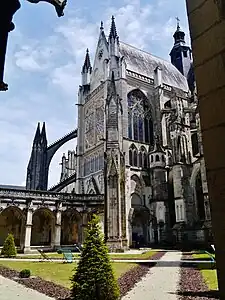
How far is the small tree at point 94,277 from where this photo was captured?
641 cm

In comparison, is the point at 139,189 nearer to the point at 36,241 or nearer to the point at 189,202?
the point at 189,202

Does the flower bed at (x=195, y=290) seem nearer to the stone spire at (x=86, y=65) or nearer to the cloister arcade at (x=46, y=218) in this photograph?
the cloister arcade at (x=46, y=218)

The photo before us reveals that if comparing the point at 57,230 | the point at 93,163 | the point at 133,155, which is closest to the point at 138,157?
the point at 133,155

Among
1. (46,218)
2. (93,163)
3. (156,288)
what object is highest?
(93,163)

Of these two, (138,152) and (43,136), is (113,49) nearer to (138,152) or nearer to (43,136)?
(138,152)

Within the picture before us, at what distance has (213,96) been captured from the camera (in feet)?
5.73

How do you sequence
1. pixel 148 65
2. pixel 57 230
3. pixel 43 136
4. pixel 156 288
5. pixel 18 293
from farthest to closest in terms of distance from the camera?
pixel 43 136 → pixel 148 65 → pixel 57 230 → pixel 156 288 → pixel 18 293

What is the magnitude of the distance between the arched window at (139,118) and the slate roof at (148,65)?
4.52 meters

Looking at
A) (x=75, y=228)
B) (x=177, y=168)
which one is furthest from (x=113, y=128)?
(x=75, y=228)

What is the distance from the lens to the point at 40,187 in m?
48.6

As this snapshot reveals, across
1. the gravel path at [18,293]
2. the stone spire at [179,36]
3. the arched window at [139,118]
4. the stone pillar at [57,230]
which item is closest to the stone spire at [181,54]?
the stone spire at [179,36]

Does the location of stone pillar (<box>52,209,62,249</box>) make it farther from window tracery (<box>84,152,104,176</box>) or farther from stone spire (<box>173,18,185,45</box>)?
stone spire (<box>173,18,185,45</box>)

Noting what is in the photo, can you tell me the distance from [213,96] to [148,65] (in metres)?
48.2

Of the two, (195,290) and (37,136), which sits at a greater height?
(37,136)
